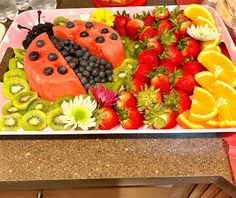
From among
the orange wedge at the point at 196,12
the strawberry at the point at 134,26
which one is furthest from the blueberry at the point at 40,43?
the orange wedge at the point at 196,12

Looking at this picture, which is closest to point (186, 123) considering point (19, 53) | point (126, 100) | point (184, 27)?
point (126, 100)

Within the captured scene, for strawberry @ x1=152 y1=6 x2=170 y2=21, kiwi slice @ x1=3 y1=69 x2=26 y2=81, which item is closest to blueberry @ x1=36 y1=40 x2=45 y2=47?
kiwi slice @ x1=3 y1=69 x2=26 y2=81

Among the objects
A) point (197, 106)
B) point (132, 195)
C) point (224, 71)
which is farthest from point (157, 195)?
point (224, 71)

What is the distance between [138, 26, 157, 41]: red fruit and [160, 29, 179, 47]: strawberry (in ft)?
0.12

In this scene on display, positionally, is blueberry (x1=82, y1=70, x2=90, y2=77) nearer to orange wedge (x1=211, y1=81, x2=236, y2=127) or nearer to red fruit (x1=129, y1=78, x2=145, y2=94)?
red fruit (x1=129, y1=78, x2=145, y2=94)

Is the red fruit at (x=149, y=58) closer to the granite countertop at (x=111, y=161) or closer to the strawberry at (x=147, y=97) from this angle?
the strawberry at (x=147, y=97)

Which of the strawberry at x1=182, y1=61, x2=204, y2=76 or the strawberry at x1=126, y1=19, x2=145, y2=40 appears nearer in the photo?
the strawberry at x1=182, y1=61, x2=204, y2=76

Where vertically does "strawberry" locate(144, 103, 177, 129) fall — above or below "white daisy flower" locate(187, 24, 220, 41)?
below

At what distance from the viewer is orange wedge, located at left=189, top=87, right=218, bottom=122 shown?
34.5 inches

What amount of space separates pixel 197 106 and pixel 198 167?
17cm

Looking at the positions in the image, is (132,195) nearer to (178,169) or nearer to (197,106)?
(178,169)

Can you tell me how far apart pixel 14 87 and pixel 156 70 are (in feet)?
1.50

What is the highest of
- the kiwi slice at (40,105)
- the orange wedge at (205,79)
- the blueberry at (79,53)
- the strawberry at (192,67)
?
the blueberry at (79,53)

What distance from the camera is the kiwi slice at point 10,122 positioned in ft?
2.99
